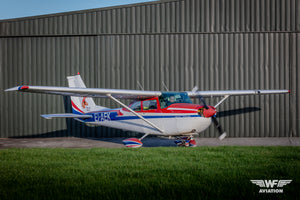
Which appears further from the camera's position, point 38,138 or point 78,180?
point 38,138

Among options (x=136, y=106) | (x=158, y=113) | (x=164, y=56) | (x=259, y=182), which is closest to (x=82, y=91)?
(x=136, y=106)

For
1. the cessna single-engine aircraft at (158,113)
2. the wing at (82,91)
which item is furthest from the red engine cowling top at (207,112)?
the wing at (82,91)

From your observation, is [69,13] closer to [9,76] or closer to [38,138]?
[9,76]

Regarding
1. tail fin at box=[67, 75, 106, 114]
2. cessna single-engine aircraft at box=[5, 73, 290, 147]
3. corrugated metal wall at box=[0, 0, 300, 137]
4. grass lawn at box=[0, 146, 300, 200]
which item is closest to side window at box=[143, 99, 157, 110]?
cessna single-engine aircraft at box=[5, 73, 290, 147]

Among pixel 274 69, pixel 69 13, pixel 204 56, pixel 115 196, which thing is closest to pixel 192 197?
pixel 115 196

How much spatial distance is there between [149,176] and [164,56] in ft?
32.1

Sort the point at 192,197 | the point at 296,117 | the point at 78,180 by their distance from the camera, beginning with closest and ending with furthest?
the point at 192,197 < the point at 78,180 < the point at 296,117

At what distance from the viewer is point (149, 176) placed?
4.88 metres

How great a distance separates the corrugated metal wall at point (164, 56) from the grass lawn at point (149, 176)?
7.01 meters

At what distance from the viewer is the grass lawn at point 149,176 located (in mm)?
A: 3891

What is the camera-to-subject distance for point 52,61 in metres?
14.3

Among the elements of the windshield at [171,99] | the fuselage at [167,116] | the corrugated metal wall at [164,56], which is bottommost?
the fuselage at [167,116]

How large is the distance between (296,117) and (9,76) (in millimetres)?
15215

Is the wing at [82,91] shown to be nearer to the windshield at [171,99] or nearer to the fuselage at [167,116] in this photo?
the windshield at [171,99]
